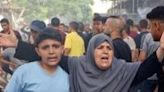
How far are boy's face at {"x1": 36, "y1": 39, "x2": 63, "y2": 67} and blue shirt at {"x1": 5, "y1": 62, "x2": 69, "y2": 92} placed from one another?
0.09m

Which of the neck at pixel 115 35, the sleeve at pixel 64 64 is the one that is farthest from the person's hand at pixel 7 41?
the neck at pixel 115 35

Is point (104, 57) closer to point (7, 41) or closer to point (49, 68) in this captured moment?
point (49, 68)

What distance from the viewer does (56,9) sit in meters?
61.8

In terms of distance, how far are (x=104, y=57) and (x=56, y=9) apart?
58.6 meters

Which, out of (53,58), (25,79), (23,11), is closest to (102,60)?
(53,58)

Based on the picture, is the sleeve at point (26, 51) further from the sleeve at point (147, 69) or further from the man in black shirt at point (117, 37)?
the man in black shirt at point (117, 37)

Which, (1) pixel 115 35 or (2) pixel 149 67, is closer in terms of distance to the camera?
(2) pixel 149 67

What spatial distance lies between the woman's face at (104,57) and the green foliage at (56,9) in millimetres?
54886

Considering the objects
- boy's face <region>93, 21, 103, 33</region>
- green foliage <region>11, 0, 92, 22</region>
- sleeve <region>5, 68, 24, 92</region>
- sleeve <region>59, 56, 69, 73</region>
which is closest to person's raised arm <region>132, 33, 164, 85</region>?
sleeve <region>59, 56, 69, 73</region>

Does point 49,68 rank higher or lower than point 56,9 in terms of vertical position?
higher

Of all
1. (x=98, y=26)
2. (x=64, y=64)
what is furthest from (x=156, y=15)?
(x=98, y=26)

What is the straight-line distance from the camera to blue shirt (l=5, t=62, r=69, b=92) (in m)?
3.34

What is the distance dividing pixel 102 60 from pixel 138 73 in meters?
0.31

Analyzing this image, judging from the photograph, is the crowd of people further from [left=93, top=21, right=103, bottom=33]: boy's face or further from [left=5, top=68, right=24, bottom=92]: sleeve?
[left=93, top=21, right=103, bottom=33]: boy's face
